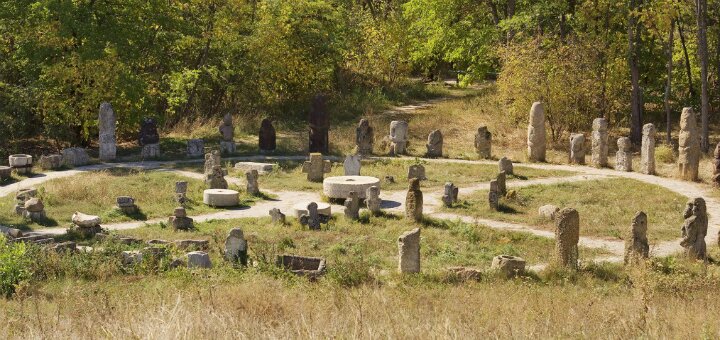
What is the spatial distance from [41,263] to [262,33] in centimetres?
2302

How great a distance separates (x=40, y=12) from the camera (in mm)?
31625

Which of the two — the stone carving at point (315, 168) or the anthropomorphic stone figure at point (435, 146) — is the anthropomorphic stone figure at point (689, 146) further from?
the stone carving at point (315, 168)

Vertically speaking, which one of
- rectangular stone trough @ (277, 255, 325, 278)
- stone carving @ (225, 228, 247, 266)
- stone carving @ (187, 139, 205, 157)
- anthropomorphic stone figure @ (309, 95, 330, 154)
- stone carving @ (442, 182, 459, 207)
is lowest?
rectangular stone trough @ (277, 255, 325, 278)

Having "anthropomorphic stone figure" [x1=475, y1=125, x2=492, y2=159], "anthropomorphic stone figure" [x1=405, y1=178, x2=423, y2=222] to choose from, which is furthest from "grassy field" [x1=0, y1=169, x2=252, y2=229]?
"anthropomorphic stone figure" [x1=475, y1=125, x2=492, y2=159]

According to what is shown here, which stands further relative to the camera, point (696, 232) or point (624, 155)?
point (624, 155)

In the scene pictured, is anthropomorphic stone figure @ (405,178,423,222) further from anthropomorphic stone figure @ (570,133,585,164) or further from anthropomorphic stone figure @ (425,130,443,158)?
anthropomorphic stone figure @ (425,130,443,158)

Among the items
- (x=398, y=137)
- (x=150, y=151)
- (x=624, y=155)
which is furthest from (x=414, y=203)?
(x=150, y=151)

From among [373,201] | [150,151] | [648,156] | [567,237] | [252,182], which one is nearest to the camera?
[567,237]

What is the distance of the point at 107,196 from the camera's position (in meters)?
25.4

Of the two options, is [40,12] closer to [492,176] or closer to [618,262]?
[492,176]

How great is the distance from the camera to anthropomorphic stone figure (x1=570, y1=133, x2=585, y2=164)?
30.6m

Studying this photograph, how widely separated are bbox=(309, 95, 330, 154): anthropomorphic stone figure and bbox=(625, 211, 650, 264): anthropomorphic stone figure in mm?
15362

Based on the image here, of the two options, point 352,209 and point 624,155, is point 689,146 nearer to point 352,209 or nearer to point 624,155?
point 624,155

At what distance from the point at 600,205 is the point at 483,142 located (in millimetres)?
7830
